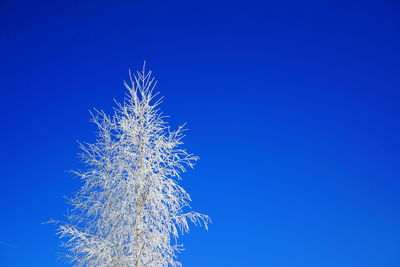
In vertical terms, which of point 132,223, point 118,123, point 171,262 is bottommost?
point 171,262

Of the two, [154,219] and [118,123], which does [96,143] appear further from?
[154,219]

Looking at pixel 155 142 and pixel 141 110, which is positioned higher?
pixel 141 110

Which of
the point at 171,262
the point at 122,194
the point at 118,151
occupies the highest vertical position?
the point at 118,151

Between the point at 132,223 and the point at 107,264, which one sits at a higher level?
the point at 132,223

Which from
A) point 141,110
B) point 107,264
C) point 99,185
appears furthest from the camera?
point 141,110

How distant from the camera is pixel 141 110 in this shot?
1034cm

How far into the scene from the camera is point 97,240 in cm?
903

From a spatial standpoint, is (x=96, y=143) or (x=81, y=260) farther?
(x=96, y=143)

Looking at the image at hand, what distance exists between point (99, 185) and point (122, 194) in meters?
0.64

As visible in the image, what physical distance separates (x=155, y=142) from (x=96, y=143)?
58.7 inches

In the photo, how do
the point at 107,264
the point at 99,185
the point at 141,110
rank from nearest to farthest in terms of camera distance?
the point at 107,264
the point at 99,185
the point at 141,110

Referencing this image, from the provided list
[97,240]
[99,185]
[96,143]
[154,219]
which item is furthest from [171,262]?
[96,143]

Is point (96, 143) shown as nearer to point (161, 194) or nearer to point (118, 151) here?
point (118, 151)

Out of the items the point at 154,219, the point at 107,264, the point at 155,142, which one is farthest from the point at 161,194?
the point at 107,264
